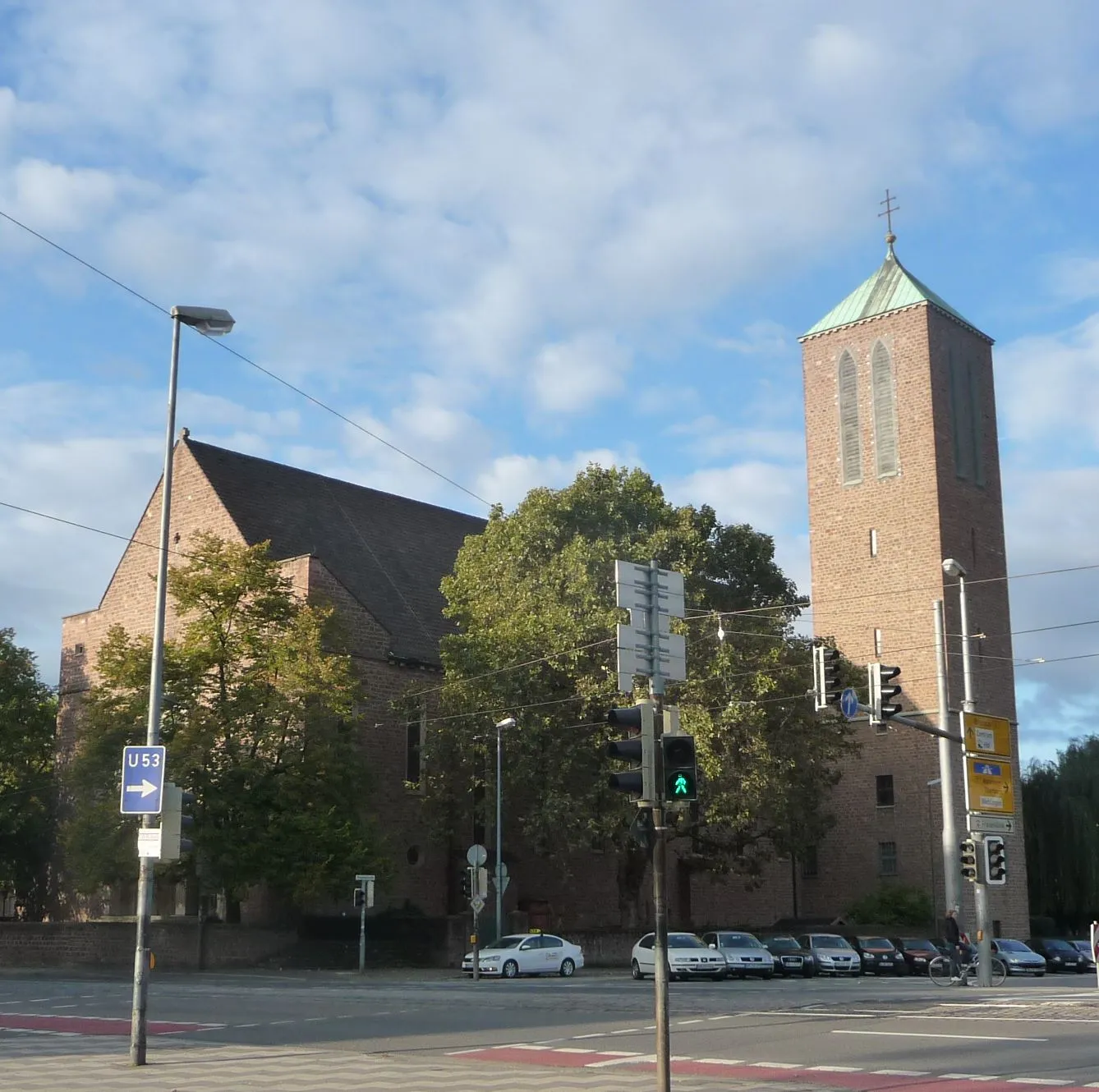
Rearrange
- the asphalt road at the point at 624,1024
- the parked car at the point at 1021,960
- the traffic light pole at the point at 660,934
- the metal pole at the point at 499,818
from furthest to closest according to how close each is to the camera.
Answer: the parked car at the point at 1021,960, the metal pole at the point at 499,818, the asphalt road at the point at 624,1024, the traffic light pole at the point at 660,934

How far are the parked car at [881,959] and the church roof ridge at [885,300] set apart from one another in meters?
24.9

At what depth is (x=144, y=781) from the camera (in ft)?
51.8

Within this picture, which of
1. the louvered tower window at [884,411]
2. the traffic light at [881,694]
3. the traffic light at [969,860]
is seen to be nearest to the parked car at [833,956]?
the traffic light at [969,860]

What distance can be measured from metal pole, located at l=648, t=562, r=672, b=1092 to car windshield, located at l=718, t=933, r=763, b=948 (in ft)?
84.4

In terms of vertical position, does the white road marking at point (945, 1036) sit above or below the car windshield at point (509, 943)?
above

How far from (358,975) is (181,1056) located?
2177cm

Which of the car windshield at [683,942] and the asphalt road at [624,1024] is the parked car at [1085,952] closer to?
the asphalt road at [624,1024]

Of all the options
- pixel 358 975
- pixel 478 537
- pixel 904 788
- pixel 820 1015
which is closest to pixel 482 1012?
pixel 820 1015

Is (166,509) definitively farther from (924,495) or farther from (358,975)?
(924,495)

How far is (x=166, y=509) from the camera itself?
1738cm

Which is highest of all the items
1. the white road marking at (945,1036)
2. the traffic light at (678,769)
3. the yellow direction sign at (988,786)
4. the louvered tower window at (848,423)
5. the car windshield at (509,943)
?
the louvered tower window at (848,423)

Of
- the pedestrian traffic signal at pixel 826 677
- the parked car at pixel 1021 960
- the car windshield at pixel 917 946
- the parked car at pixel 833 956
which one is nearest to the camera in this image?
the pedestrian traffic signal at pixel 826 677

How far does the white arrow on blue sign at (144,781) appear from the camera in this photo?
1567 centimetres

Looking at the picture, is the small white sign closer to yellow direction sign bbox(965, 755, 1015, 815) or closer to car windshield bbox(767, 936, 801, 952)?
yellow direction sign bbox(965, 755, 1015, 815)
